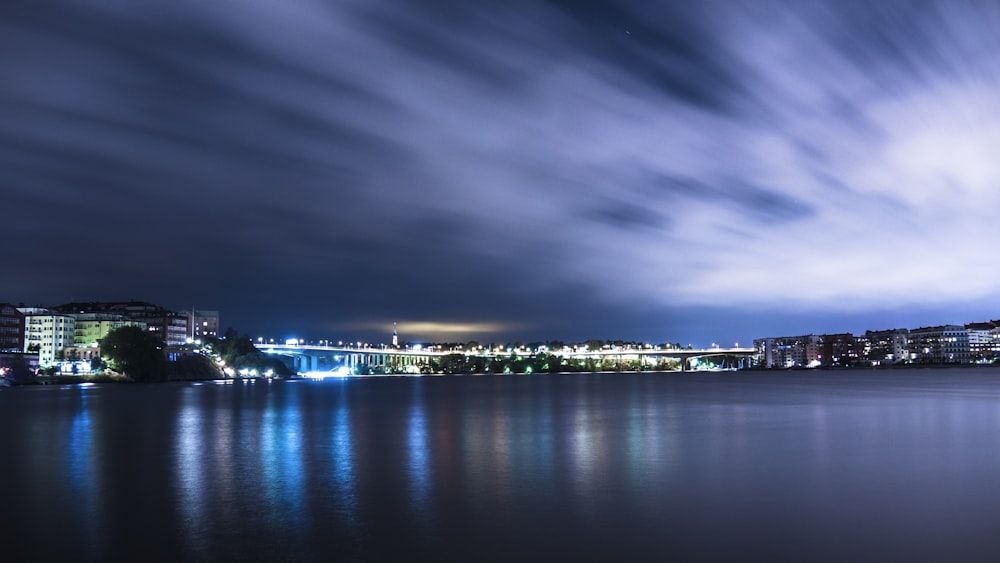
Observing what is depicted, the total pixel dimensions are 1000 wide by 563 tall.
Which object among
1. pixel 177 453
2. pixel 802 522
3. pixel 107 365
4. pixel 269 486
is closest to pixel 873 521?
pixel 802 522

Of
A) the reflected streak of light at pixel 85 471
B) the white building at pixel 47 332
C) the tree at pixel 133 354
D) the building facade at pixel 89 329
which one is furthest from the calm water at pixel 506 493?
the building facade at pixel 89 329

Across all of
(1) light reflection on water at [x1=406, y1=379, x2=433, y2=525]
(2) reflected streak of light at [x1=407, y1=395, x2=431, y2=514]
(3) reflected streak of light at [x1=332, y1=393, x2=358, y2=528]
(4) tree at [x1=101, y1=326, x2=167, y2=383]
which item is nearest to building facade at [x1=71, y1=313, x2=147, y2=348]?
(4) tree at [x1=101, y1=326, x2=167, y2=383]

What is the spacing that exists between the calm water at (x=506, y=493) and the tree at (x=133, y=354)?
307 feet

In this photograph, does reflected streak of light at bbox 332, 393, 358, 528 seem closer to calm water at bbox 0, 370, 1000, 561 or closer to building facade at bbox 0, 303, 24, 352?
calm water at bbox 0, 370, 1000, 561

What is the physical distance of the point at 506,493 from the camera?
21281 millimetres

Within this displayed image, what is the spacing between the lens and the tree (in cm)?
12875

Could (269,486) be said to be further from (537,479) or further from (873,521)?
(873,521)

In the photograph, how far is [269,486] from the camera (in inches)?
898

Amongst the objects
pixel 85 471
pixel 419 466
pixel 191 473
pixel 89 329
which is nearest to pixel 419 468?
pixel 419 466

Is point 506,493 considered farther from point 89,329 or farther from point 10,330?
point 89,329

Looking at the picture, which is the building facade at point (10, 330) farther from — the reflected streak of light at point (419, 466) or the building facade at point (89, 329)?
the reflected streak of light at point (419, 466)

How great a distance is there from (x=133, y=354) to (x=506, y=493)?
409ft

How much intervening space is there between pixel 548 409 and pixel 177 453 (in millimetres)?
34735

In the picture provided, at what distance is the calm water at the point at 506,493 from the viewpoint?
50.1 ft
